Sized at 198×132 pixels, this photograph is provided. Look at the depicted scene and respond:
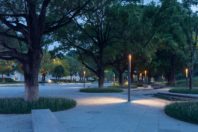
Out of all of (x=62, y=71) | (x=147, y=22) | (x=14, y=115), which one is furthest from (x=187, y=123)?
(x=62, y=71)

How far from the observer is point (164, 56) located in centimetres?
5622

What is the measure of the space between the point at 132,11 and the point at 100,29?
6.68 metres

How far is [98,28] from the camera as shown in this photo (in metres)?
37.3

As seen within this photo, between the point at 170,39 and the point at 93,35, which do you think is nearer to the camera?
the point at 93,35

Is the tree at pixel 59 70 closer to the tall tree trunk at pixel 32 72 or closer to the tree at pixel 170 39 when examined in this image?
the tree at pixel 170 39

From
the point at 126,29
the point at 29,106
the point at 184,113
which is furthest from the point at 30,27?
the point at 126,29

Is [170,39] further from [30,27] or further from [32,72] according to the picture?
[32,72]

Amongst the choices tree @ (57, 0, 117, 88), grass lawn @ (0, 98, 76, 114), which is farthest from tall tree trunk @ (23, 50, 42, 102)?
tree @ (57, 0, 117, 88)

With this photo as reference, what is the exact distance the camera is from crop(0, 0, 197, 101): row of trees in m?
19.4

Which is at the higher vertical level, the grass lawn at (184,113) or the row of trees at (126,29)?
the row of trees at (126,29)

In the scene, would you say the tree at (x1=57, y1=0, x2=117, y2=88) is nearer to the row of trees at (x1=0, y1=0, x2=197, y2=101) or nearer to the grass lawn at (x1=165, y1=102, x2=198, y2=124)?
the row of trees at (x1=0, y1=0, x2=197, y2=101)

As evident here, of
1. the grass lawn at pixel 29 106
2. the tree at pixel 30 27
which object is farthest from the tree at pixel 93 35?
the grass lawn at pixel 29 106

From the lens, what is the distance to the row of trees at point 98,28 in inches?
763

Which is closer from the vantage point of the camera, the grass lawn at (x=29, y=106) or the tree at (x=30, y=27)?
the grass lawn at (x=29, y=106)
